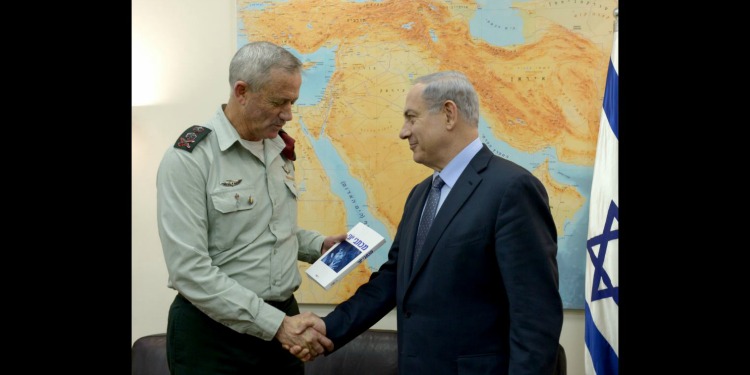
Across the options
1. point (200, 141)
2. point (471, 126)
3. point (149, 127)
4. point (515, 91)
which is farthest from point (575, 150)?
point (149, 127)

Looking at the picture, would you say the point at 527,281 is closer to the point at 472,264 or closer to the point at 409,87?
the point at 472,264

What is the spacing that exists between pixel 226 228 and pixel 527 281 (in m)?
0.89

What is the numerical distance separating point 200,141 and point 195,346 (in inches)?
24.2

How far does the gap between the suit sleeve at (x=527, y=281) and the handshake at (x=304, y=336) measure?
656mm

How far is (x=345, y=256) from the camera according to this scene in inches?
90.9

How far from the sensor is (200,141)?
2066mm

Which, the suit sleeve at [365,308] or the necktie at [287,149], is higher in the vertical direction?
the necktie at [287,149]

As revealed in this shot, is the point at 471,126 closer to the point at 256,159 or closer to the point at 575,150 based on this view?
the point at 256,159

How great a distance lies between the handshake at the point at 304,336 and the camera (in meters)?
→ 2.08

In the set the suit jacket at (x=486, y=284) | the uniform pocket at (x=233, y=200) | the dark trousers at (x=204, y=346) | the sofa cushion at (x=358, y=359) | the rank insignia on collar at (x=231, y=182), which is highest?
the rank insignia on collar at (x=231, y=182)

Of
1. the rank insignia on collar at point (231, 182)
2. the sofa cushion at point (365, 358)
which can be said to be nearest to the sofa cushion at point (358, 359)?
the sofa cushion at point (365, 358)

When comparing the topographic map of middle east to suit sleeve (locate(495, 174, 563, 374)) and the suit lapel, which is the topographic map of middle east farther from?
suit sleeve (locate(495, 174, 563, 374))

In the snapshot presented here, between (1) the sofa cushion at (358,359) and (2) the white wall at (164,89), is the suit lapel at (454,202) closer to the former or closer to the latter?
(1) the sofa cushion at (358,359)
